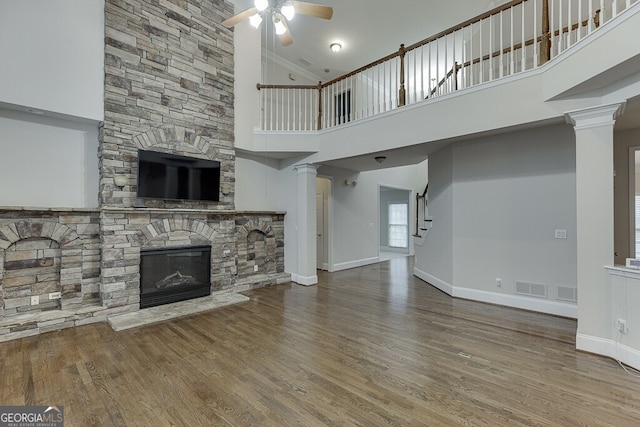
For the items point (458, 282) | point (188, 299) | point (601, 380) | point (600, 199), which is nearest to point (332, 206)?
point (458, 282)

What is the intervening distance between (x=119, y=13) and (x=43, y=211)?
2893 millimetres

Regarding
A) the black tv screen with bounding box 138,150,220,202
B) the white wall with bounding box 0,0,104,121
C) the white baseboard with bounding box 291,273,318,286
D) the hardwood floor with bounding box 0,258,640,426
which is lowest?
Answer: the hardwood floor with bounding box 0,258,640,426

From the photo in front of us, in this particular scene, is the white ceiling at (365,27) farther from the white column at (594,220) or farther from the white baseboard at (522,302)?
the white baseboard at (522,302)

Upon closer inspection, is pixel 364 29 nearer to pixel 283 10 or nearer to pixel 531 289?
pixel 283 10

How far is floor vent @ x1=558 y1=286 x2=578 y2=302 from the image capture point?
3.90 metres

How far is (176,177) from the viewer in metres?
4.61

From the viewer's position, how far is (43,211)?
360 centimetres

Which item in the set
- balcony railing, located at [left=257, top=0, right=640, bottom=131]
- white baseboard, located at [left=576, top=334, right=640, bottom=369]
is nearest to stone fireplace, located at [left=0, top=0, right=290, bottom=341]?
balcony railing, located at [left=257, top=0, right=640, bottom=131]

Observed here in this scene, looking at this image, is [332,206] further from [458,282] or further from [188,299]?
[188,299]

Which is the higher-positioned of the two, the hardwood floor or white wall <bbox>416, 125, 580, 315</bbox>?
white wall <bbox>416, 125, 580, 315</bbox>

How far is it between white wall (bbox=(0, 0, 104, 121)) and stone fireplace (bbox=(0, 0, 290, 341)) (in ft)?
0.56

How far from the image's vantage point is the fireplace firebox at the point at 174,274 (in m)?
4.32

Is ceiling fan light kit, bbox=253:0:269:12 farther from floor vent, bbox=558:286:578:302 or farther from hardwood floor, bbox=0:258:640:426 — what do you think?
floor vent, bbox=558:286:578:302

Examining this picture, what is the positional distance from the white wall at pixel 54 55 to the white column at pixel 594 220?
585 cm
